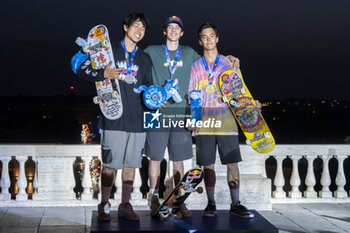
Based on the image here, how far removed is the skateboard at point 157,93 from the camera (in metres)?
4.48

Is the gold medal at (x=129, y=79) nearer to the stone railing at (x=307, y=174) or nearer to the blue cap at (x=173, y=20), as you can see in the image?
the blue cap at (x=173, y=20)

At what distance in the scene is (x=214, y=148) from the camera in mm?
4898

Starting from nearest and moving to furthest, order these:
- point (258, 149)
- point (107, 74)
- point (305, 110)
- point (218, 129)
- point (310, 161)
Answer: point (107, 74)
point (218, 129)
point (258, 149)
point (310, 161)
point (305, 110)

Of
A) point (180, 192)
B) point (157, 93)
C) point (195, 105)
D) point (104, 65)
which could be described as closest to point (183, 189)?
point (180, 192)

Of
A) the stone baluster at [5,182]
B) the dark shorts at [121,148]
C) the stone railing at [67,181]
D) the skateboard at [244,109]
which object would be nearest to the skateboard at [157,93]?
the dark shorts at [121,148]

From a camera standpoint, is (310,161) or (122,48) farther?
(310,161)

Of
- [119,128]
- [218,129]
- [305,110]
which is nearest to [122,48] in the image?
[119,128]

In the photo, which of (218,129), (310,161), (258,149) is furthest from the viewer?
(310,161)

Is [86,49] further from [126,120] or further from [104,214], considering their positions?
[104,214]

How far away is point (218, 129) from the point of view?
15.9 ft

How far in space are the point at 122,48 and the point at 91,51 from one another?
30 cm

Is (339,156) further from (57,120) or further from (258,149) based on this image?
(57,120)

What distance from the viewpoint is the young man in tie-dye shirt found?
481 centimetres

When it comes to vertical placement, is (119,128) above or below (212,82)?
below
